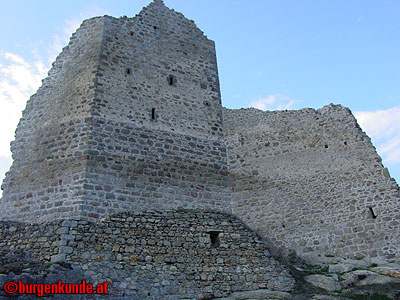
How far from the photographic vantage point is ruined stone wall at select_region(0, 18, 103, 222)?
8.70 meters

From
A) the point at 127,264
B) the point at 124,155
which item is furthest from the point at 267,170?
the point at 127,264

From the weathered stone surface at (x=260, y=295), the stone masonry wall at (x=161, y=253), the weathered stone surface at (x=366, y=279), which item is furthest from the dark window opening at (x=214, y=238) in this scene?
the weathered stone surface at (x=366, y=279)

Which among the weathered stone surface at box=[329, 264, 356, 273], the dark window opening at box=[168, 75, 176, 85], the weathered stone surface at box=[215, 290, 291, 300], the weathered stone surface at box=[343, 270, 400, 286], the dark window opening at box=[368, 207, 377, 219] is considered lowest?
the weathered stone surface at box=[215, 290, 291, 300]

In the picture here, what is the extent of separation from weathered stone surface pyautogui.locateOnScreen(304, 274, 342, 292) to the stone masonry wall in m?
0.52

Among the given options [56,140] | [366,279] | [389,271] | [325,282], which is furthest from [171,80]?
[389,271]

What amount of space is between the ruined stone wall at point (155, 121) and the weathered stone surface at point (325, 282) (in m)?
2.62

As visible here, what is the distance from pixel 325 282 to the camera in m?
8.67

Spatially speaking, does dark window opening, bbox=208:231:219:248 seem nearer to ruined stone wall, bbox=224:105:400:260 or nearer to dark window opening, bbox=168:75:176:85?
ruined stone wall, bbox=224:105:400:260

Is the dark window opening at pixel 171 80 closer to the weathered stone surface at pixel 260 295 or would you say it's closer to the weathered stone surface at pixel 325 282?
the weathered stone surface at pixel 260 295

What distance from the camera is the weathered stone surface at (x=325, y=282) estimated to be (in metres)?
8.51

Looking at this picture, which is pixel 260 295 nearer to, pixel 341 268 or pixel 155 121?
pixel 341 268

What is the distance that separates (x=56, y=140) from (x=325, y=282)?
22.9ft

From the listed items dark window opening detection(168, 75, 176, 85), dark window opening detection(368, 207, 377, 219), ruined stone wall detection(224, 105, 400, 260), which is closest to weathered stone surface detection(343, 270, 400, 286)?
ruined stone wall detection(224, 105, 400, 260)

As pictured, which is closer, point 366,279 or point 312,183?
point 366,279
